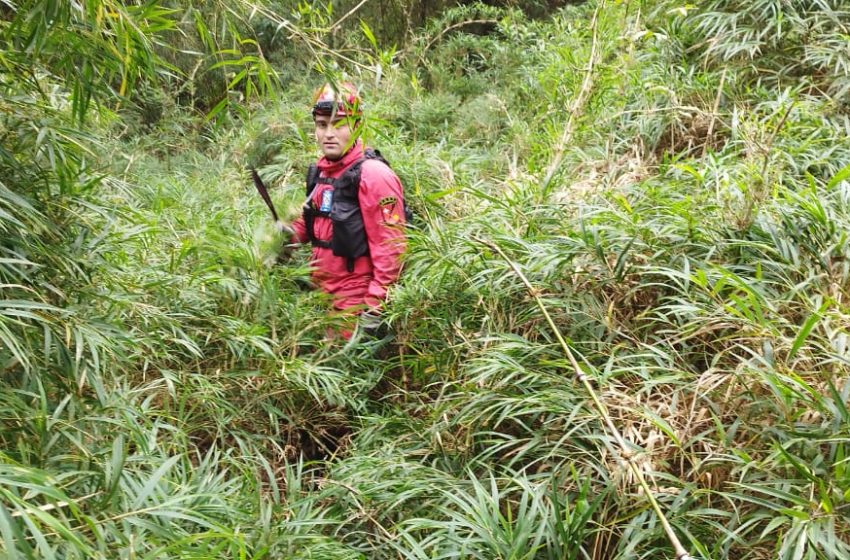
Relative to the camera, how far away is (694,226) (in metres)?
2.83

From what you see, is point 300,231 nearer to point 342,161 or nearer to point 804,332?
point 342,161

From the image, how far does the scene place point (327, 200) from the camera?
3588 millimetres

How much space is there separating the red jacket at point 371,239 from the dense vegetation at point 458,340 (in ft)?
0.46

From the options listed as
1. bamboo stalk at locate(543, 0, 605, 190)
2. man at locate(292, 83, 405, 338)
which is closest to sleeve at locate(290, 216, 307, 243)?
man at locate(292, 83, 405, 338)

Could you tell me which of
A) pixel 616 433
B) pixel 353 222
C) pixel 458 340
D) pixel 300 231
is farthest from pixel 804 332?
pixel 300 231

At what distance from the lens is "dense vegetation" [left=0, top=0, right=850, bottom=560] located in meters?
1.90

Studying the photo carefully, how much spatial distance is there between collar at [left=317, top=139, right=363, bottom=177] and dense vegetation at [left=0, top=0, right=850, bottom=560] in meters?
0.46

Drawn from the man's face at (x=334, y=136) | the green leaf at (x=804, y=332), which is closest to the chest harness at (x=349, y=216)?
the man's face at (x=334, y=136)

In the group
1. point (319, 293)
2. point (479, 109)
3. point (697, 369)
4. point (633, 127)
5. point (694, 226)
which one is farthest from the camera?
point (479, 109)

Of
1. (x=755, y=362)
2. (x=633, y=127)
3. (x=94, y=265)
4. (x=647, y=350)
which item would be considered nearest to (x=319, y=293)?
(x=94, y=265)

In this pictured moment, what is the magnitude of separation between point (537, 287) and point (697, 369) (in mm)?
700

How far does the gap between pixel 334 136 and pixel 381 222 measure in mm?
519

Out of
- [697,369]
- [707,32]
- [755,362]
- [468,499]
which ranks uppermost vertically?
[707,32]

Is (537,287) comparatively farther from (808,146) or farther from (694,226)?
(808,146)
